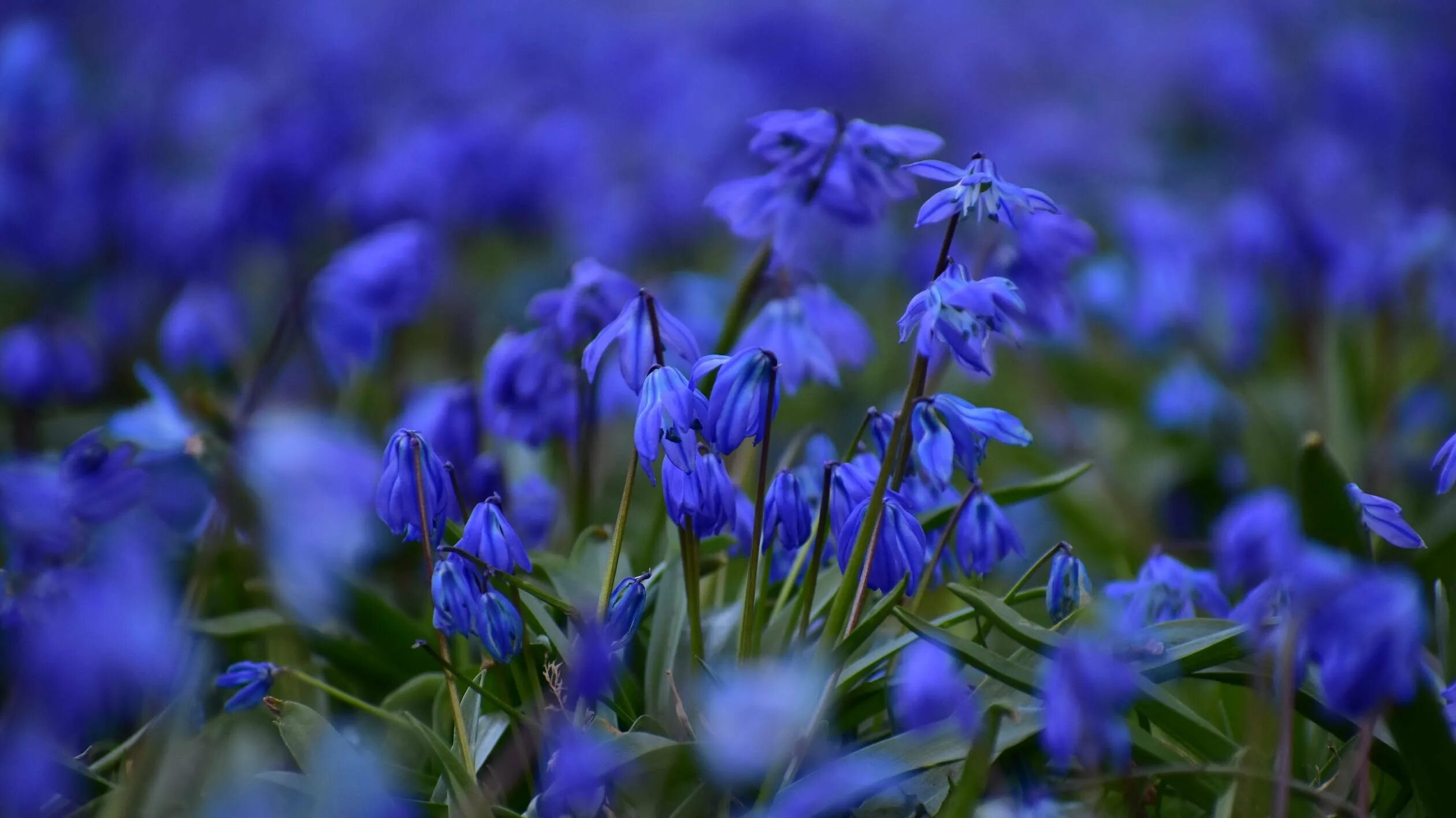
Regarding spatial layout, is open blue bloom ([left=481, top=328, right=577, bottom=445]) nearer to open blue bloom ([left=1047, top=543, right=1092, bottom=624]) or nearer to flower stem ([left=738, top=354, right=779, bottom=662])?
flower stem ([left=738, top=354, right=779, bottom=662])

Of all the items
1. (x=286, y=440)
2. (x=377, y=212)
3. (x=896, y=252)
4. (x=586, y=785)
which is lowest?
(x=896, y=252)

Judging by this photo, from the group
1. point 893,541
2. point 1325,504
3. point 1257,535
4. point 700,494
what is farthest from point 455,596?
point 1325,504

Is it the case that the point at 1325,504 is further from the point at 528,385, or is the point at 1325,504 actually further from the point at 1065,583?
the point at 528,385

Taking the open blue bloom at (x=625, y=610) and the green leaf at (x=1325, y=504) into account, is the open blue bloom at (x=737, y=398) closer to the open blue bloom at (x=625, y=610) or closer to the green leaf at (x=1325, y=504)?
the open blue bloom at (x=625, y=610)

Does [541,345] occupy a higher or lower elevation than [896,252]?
higher

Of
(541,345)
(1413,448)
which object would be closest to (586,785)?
(541,345)

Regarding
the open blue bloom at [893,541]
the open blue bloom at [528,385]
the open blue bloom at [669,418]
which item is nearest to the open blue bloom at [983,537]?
the open blue bloom at [893,541]

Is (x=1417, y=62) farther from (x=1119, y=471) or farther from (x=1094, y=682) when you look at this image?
(x=1094, y=682)

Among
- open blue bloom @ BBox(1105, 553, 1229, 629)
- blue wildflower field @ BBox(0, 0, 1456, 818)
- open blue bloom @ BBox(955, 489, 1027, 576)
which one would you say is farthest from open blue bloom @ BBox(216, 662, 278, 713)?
open blue bloom @ BBox(1105, 553, 1229, 629)
